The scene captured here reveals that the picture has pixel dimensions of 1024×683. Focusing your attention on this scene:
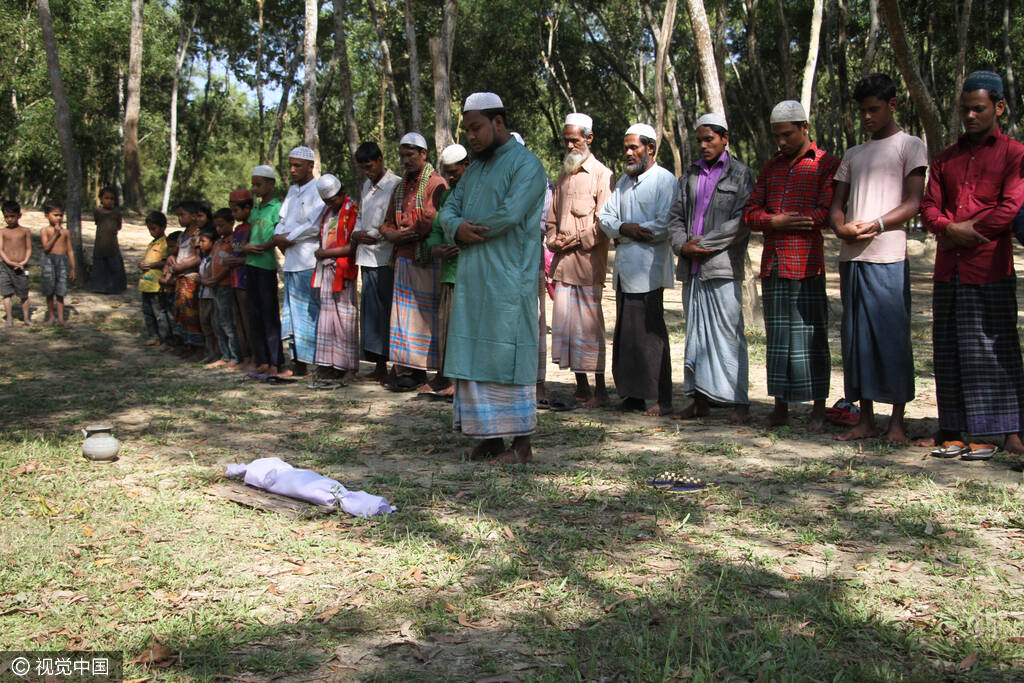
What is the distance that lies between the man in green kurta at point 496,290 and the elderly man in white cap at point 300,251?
3745 millimetres

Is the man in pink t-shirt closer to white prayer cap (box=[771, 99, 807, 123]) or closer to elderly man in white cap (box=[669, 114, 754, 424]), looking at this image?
white prayer cap (box=[771, 99, 807, 123])

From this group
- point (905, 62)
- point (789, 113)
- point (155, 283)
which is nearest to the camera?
point (789, 113)

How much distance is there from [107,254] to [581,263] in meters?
9.15

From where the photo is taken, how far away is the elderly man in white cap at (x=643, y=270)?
22.3 feet

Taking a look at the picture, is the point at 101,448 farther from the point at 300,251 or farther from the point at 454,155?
the point at 300,251

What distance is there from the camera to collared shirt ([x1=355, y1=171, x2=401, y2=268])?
827cm

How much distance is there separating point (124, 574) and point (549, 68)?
23.7 metres

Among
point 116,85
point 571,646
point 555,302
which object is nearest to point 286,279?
point 555,302

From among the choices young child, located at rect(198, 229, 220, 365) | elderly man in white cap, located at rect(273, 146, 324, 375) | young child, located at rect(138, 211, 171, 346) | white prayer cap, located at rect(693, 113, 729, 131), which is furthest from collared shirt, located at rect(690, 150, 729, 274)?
young child, located at rect(138, 211, 171, 346)

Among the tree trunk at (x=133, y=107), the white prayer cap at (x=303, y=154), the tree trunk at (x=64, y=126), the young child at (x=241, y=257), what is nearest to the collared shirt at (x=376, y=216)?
the white prayer cap at (x=303, y=154)

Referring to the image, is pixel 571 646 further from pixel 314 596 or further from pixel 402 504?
pixel 402 504

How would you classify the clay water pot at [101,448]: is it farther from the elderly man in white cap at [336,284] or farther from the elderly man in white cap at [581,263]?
the elderly man in white cap at [336,284]

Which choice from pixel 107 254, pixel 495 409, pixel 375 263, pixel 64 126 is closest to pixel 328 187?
pixel 375 263

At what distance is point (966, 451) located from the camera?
511 centimetres
